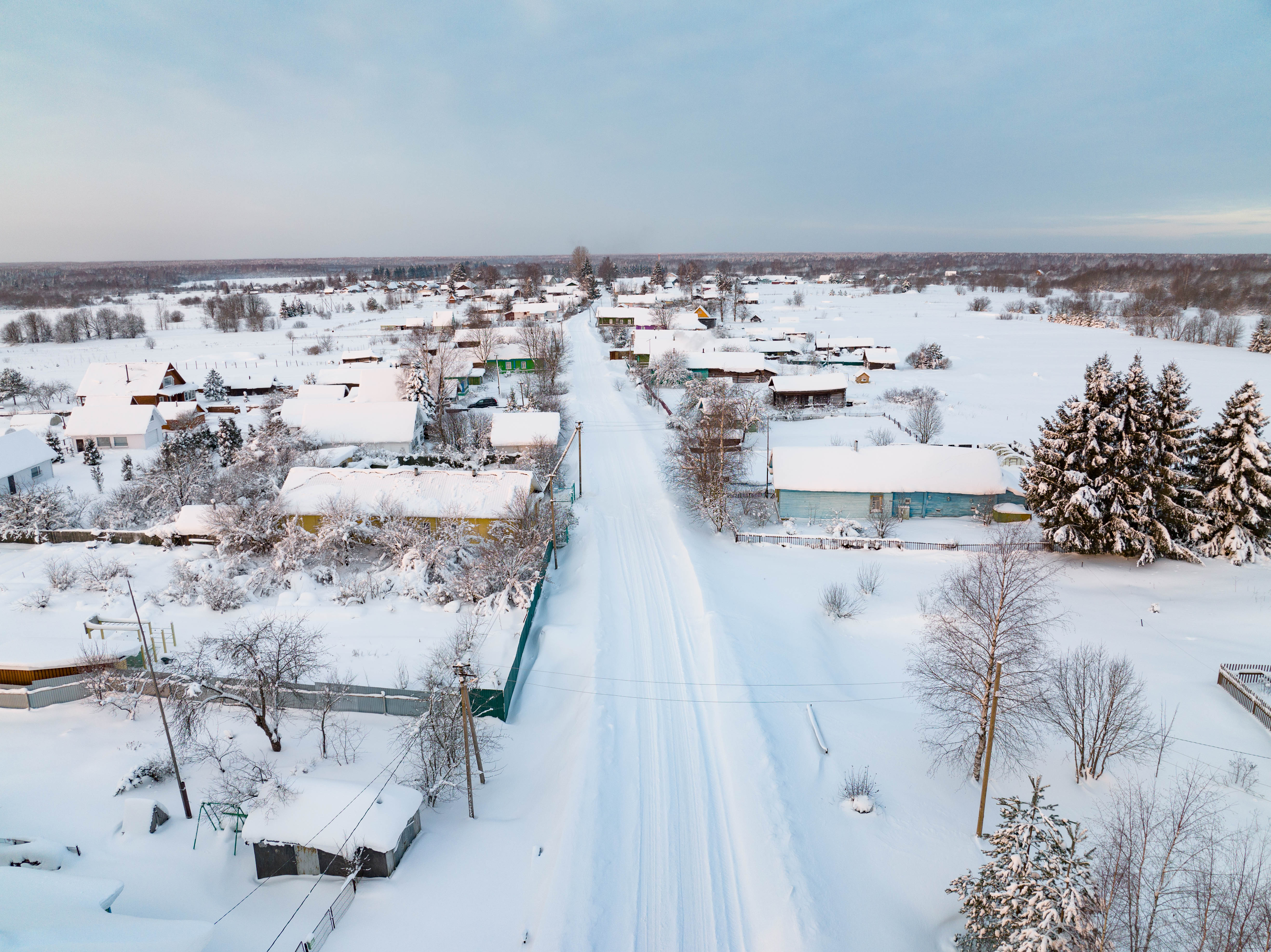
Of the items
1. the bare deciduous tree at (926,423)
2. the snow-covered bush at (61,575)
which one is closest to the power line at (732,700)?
the snow-covered bush at (61,575)

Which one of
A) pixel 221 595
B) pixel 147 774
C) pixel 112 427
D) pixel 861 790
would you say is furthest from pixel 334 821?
pixel 112 427

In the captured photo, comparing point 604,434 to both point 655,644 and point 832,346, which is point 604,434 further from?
point 832,346

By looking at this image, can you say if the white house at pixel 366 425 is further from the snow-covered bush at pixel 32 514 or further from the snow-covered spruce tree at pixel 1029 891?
the snow-covered spruce tree at pixel 1029 891

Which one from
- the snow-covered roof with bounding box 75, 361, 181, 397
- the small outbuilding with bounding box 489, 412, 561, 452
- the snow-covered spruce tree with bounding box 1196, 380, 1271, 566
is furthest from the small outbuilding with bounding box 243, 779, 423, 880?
the snow-covered roof with bounding box 75, 361, 181, 397

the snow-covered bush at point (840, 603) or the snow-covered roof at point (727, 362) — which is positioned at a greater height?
the snow-covered roof at point (727, 362)

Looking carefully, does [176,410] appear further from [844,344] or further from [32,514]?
[844,344]

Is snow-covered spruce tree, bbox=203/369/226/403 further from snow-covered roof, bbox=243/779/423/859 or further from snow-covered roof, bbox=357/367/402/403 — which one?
snow-covered roof, bbox=243/779/423/859

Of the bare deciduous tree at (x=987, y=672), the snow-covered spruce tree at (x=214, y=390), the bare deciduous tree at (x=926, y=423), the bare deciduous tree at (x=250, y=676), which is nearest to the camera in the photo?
the bare deciduous tree at (x=987, y=672)
